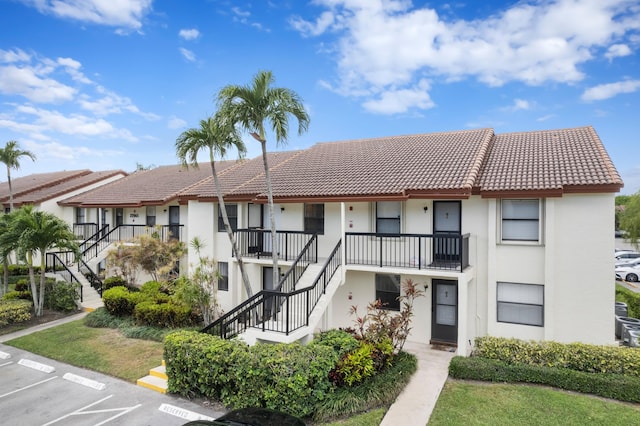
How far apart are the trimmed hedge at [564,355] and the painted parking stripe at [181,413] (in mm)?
7765

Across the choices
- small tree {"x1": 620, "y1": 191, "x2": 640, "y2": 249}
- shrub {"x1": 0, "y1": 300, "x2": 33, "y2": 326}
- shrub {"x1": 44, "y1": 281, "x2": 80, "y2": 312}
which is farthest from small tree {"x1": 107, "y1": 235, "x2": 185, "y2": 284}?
small tree {"x1": 620, "y1": 191, "x2": 640, "y2": 249}

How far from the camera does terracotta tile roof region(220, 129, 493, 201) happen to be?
12148 millimetres

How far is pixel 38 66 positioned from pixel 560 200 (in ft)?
72.8

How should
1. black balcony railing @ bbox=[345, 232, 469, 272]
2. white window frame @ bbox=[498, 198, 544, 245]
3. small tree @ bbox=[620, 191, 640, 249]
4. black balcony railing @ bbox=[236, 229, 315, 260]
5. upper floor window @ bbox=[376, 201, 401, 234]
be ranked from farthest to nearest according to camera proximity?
1. small tree @ bbox=[620, 191, 640, 249]
2. black balcony railing @ bbox=[236, 229, 315, 260]
3. upper floor window @ bbox=[376, 201, 401, 234]
4. black balcony railing @ bbox=[345, 232, 469, 272]
5. white window frame @ bbox=[498, 198, 544, 245]

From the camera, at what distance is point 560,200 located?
1095 cm

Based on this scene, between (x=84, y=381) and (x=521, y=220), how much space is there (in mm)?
13852

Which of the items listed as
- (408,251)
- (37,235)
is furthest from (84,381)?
(408,251)

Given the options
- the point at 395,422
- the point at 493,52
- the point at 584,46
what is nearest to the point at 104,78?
the point at 493,52

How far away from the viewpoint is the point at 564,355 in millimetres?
9773

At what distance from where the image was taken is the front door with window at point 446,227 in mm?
12055

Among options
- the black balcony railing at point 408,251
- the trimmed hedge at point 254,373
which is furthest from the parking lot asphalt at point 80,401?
the black balcony railing at point 408,251

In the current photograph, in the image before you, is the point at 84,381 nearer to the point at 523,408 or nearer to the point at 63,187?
the point at 523,408

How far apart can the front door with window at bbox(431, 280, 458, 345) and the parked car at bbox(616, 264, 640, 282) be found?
22.8m

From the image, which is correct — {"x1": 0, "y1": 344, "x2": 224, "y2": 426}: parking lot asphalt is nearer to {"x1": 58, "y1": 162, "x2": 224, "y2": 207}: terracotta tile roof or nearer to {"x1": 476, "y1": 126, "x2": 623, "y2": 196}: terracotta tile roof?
{"x1": 476, "y1": 126, "x2": 623, "y2": 196}: terracotta tile roof
